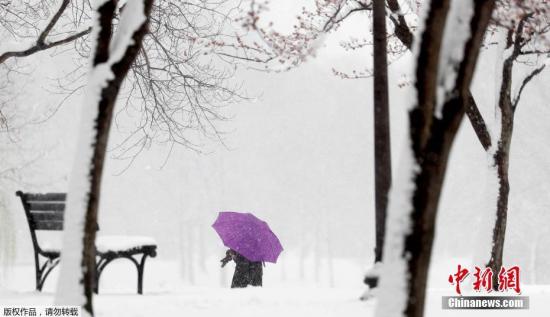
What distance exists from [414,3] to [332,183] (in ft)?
126

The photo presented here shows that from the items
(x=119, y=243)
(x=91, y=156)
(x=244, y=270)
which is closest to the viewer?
(x=91, y=156)

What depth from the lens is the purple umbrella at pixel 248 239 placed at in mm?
9227

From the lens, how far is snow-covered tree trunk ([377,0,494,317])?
11.2 feet

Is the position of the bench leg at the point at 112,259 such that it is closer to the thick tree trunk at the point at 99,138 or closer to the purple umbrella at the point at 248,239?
the purple umbrella at the point at 248,239

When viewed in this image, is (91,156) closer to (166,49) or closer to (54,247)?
(54,247)

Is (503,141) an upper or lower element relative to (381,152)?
upper

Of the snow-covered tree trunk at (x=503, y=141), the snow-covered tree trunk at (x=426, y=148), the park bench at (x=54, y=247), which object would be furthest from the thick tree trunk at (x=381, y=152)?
the snow-covered tree trunk at (x=503, y=141)

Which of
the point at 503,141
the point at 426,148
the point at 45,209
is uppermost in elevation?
the point at 503,141

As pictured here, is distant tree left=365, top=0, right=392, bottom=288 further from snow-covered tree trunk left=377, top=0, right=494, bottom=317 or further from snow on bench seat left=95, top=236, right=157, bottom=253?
snow on bench seat left=95, top=236, right=157, bottom=253

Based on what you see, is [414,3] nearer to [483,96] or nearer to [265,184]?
[483,96]

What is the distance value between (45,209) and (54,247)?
0.60 metres

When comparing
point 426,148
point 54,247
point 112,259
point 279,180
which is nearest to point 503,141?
point 112,259

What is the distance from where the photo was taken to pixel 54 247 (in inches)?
283

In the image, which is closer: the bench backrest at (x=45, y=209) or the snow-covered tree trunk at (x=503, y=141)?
the bench backrest at (x=45, y=209)
